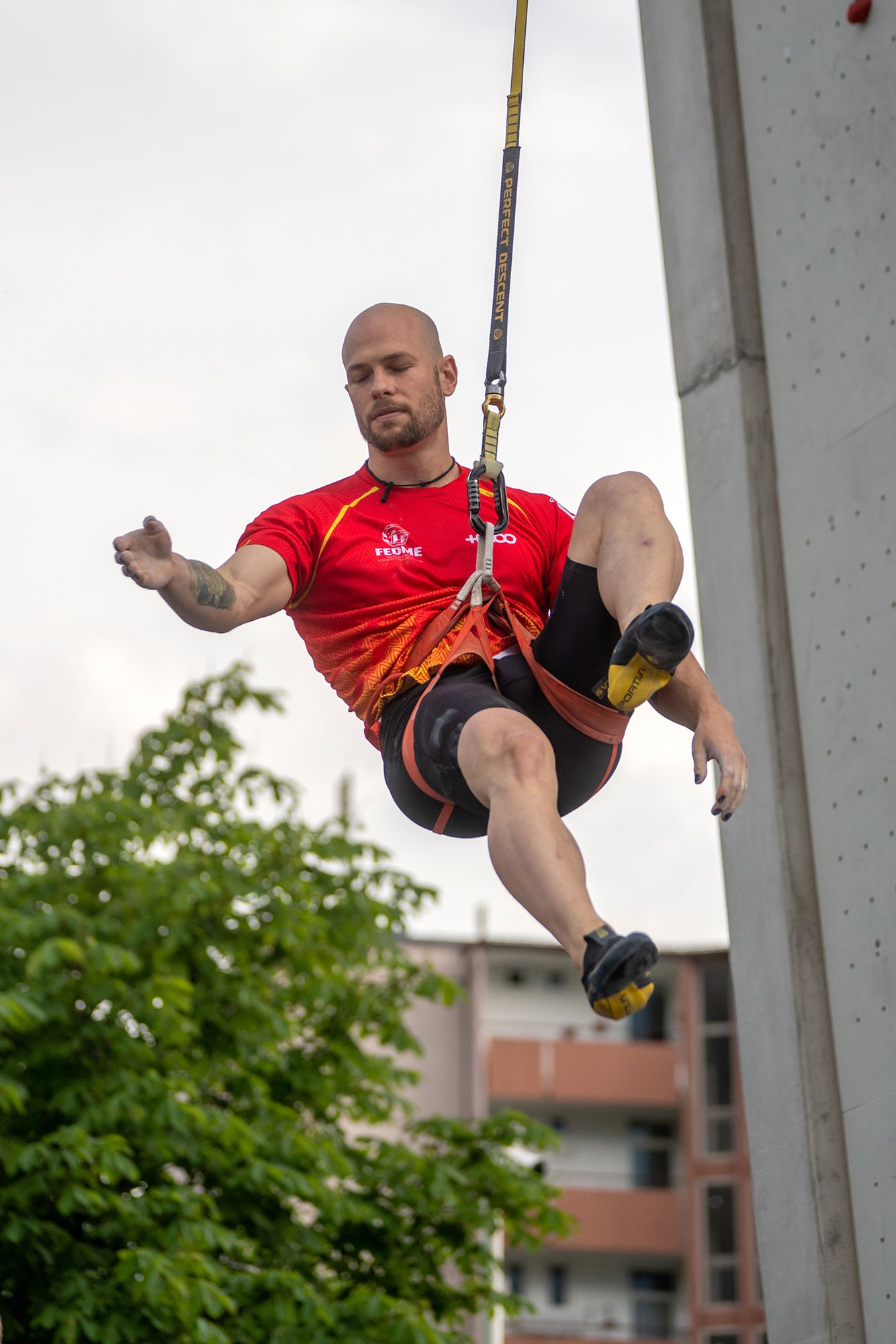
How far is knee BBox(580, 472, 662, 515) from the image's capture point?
A: 12.6 ft

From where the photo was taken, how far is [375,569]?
4.25 meters

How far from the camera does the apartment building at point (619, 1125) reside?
27500 millimetres

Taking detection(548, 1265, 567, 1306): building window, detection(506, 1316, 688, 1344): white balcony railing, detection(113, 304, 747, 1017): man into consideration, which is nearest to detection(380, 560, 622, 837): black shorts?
detection(113, 304, 747, 1017): man

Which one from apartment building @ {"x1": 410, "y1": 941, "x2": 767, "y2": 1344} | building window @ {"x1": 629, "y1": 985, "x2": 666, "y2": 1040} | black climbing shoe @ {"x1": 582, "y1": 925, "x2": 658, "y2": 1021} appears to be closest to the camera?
black climbing shoe @ {"x1": 582, "y1": 925, "x2": 658, "y2": 1021}

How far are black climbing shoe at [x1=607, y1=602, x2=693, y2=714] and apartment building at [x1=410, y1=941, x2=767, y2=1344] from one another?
79.1 ft

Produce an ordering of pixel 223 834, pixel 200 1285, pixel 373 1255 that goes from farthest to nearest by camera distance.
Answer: pixel 223 834 < pixel 373 1255 < pixel 200 1285

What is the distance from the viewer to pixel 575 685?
12.9 ft

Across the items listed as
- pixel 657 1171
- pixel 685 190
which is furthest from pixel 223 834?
pixel 657 1171

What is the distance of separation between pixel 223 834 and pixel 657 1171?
2107cm

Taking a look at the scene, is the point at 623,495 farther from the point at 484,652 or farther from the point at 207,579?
the point at 207,579

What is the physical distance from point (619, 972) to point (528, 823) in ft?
1.47

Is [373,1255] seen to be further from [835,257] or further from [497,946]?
[497,946]

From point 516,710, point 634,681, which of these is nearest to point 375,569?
point 516,710

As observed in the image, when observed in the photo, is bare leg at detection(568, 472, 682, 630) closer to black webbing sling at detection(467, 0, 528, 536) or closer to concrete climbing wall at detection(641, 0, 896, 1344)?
black webbing sling at detection(467, 0, 528, 536)
